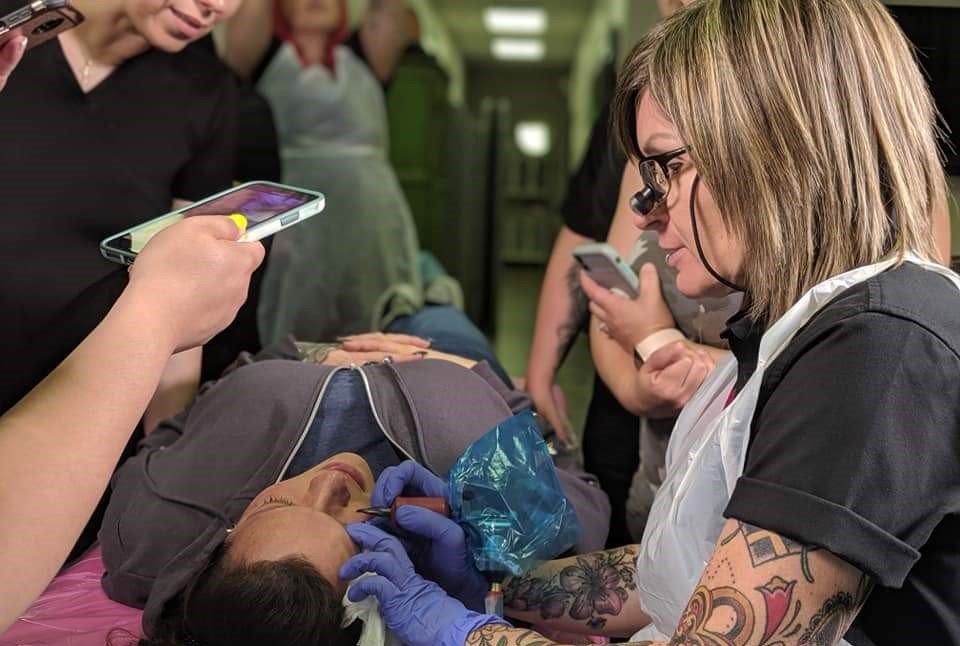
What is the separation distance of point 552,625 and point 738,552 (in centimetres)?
46

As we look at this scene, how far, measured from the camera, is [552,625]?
1.21 meters

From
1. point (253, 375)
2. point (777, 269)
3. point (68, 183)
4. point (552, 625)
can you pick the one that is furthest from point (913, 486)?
point (68, 183)

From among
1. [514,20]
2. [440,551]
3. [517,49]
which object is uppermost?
[514,20]

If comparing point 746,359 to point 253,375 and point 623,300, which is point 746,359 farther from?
point 253,375

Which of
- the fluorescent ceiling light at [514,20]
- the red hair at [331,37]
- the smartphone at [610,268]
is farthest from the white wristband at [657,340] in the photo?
the fluorescent ceiling light at [514,20]

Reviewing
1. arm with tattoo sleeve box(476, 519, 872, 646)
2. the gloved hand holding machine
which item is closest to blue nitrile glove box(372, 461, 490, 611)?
the gloved hand holding machine

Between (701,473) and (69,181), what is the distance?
3.27 ft

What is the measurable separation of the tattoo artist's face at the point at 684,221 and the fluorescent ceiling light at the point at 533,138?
4.49 meters

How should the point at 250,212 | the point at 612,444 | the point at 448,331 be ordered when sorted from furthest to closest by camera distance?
the point at 448,331, the point at 612,444, the point at 250,212

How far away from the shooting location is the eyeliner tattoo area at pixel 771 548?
776 mm

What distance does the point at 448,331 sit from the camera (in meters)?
2.19

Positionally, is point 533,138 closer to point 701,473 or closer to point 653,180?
point 653,180

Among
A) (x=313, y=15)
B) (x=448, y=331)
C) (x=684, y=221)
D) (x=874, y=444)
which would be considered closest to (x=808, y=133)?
(x=684, y=221)

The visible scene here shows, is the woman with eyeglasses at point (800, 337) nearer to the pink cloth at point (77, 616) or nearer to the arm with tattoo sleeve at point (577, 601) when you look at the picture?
the arm with tattoo sleeve at point (577, 601)
